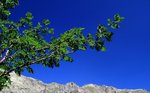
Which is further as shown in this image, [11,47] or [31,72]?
[31,72]

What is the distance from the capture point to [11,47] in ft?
109

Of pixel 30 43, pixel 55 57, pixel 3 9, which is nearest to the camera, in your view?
pixel 30 43

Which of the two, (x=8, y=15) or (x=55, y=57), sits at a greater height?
(x=8, y=15)

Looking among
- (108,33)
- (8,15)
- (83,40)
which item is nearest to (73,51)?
(83,40)

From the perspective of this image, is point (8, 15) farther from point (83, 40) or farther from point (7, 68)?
point (83, 40)

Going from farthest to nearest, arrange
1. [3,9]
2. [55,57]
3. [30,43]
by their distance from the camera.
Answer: [3,9] < [55,57] < [30,43]

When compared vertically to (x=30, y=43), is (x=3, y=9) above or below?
above

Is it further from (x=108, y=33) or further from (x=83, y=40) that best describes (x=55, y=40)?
(x=108, y=33)

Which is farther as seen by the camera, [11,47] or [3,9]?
[3,9]

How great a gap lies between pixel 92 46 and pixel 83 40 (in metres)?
1.39

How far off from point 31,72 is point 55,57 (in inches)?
128

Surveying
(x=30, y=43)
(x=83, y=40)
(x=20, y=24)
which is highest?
(x=20, y=24)

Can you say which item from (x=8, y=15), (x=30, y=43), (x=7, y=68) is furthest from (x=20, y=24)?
(x=30, y=43)

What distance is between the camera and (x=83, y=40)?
3412 cm
